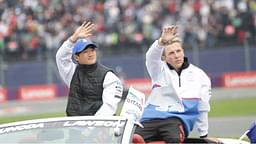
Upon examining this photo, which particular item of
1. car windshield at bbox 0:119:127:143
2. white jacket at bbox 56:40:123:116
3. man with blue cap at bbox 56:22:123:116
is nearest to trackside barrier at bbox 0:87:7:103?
white jacket at bbox 56:40:123:116

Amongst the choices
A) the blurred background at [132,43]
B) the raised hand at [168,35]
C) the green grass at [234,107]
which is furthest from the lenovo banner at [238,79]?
the raised hand at [168,35]

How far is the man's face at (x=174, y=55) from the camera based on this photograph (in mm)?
7570

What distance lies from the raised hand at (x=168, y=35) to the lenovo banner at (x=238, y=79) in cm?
1869

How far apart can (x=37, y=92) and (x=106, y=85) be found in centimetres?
2003

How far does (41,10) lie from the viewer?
3023 centimetres

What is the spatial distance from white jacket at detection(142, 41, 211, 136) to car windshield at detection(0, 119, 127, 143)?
1.38 meters

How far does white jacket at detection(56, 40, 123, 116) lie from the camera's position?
24.8ft

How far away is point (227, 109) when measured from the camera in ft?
64.7

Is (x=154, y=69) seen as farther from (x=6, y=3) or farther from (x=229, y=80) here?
(x=6, y=3)

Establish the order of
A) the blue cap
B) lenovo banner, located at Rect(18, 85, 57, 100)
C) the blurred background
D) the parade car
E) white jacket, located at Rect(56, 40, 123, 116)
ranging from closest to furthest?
the parade car → white jacket, located at Rect(56, 40, 123, 116) → the blue cap → the blurred background → lenovo banner, located at Rect(18, 85, 57, 100)

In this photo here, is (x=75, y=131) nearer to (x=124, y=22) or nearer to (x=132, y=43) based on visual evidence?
(x=132, y=43)

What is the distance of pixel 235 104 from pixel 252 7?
22.1 ft

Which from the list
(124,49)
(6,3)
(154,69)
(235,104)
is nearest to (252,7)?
(124,49)

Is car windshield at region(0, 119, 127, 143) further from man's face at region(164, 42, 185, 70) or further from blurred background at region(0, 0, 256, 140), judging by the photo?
blurred background at region(0, 0, 256, 140)
